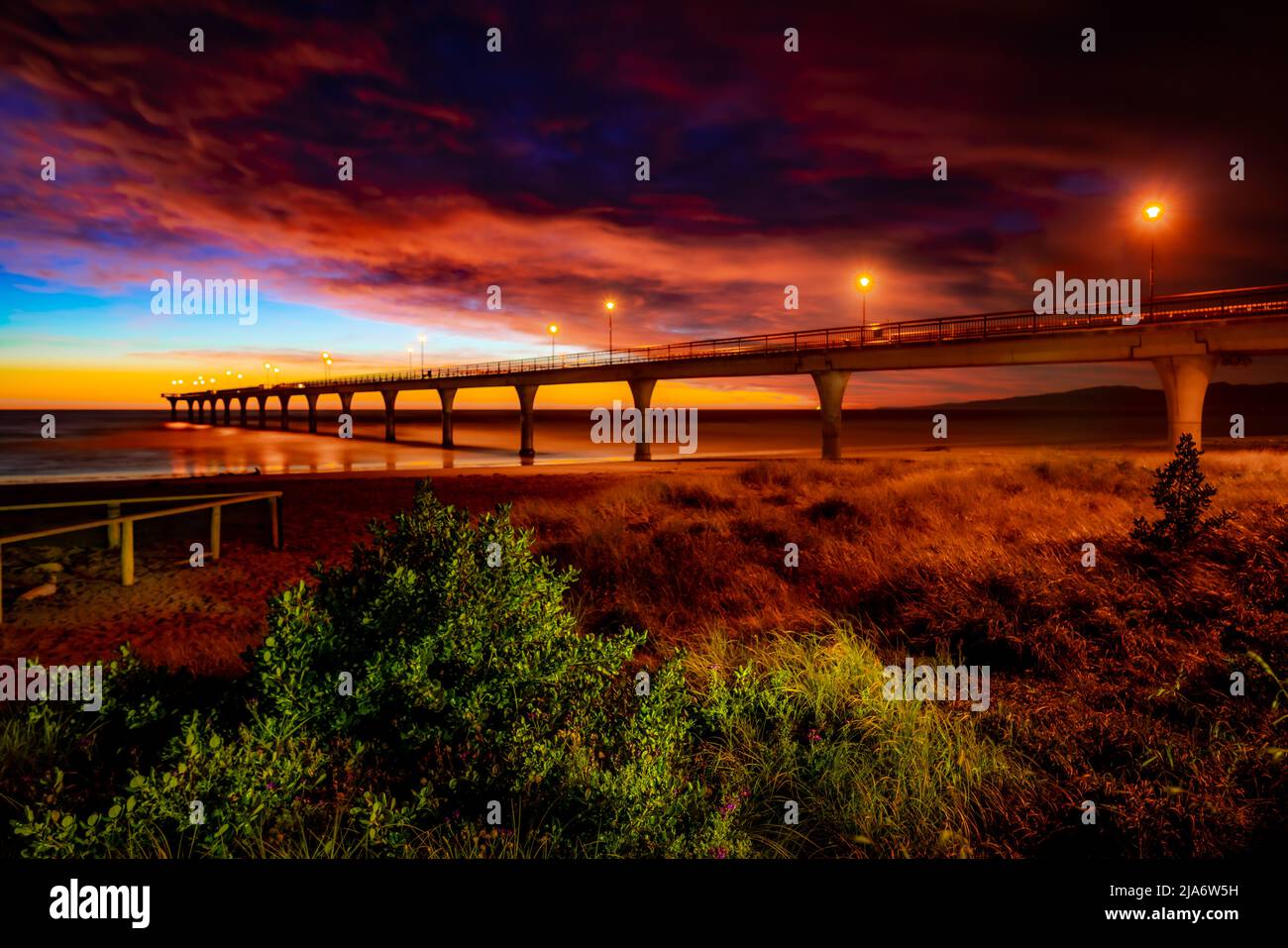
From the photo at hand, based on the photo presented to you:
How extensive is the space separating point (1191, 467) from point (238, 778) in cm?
1084

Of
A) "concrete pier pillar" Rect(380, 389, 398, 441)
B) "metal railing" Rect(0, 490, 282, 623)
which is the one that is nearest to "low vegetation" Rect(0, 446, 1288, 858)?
"metal railing" Rect(0, 490, 282, 623)

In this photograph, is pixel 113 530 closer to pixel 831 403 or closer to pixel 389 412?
pixel 831 403

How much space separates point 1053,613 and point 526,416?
2331 inches

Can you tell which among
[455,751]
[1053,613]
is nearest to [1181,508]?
[1053,613]

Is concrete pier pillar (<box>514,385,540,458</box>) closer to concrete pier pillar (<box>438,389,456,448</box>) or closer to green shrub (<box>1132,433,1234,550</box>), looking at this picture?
concrete pier pillar (<box>438,389,456,448</box>)

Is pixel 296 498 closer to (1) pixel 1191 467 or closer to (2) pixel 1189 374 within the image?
(1) pixel 1191 467

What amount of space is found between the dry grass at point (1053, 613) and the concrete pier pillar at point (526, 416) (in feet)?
152

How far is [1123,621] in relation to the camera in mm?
6645

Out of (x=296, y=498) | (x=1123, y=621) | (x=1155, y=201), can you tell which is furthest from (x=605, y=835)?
(x=1155, y=201)

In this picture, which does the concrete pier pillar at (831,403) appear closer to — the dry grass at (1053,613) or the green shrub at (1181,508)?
the dry grass at (1053,613)

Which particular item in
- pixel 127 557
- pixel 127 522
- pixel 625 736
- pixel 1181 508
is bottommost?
pixel 625 736

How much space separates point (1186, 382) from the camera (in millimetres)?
29781

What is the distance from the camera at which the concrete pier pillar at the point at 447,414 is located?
3000 inches
